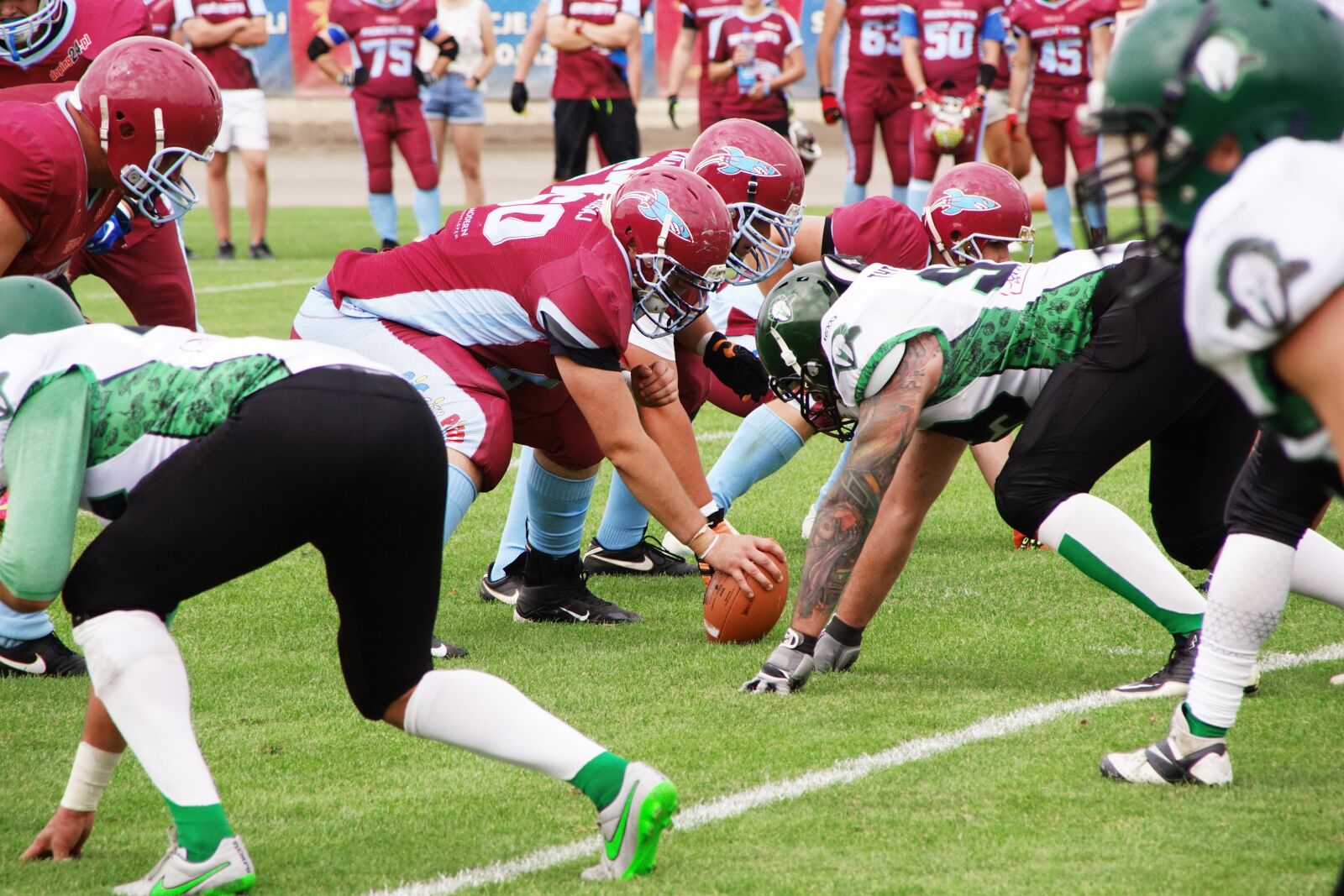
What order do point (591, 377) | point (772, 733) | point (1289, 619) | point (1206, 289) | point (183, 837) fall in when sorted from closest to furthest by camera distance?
→ point (1206, 289) → point (183, 837) → point (772, 733) → point (591, 377) → point (1289, 619)

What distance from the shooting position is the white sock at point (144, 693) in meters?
2.65

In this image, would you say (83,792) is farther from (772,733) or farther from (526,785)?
(772,733)

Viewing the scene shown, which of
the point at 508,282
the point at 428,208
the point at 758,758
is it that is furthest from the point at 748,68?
the point at 758,758

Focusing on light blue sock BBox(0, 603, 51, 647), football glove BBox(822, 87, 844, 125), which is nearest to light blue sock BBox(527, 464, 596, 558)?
light blue sock BBox(0, 603, 51, 647)

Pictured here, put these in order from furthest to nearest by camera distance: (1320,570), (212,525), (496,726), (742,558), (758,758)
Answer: (742,558) < (1320,570) < (758,758) < (496,726) < (212,525)

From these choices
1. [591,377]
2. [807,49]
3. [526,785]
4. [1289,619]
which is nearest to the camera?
[526,785]

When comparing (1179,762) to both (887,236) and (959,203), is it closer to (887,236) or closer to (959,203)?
(959,203)

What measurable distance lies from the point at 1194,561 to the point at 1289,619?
748 millimetres

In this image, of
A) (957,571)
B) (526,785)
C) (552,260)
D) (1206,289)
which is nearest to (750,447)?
(957,571)

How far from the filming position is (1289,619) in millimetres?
4773

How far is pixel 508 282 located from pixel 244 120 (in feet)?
30.8

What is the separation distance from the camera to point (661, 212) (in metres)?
4.10

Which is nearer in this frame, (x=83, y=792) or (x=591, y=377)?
(x=83, y=792)

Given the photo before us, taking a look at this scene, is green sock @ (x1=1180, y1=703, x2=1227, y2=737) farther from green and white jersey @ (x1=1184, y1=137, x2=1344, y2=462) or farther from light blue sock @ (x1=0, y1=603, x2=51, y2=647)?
light blue sock @ (x1=0, y1=603, x2=51, y2=647)
